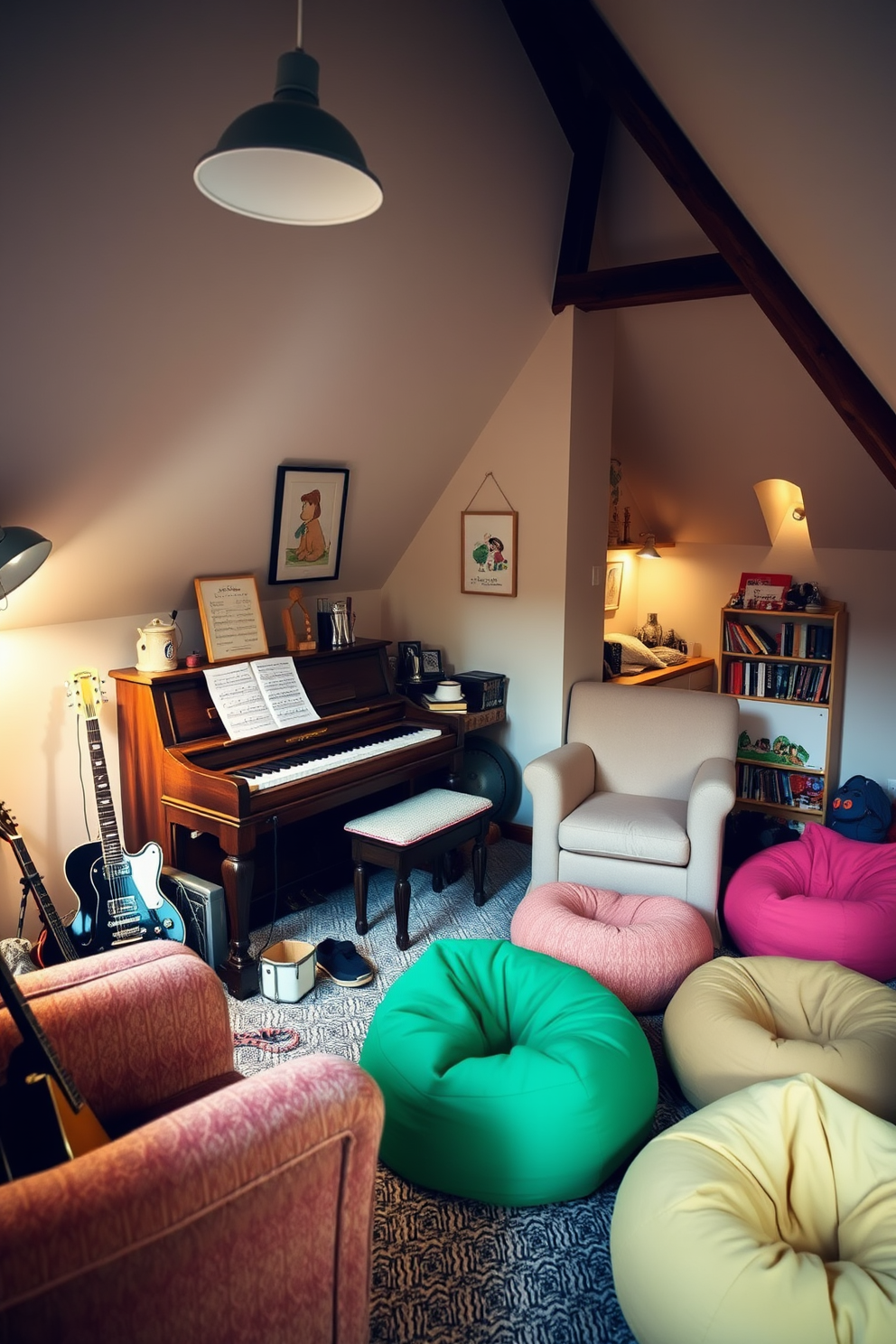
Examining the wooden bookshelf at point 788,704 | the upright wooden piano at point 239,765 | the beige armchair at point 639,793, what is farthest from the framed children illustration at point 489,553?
the wooden bookshelf at point 788,704

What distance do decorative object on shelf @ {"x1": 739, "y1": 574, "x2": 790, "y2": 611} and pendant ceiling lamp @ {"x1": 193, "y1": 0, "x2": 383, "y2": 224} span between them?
3.87 metres

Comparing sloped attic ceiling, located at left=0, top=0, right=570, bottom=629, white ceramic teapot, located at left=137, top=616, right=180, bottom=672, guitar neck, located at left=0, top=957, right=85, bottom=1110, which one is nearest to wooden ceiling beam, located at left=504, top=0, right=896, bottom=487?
sloped attic ceiling, located at left=0, top=0, right=570, bottom=629

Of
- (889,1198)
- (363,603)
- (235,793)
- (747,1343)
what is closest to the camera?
(747,1343)

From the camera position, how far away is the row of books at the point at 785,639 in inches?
195

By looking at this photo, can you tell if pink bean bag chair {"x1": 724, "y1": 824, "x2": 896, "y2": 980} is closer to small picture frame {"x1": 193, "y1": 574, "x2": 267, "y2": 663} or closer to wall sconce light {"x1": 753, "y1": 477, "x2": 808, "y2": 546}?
small picture frame {"x1": 193, "y1": 574, "x2": 267, "y2": 663}

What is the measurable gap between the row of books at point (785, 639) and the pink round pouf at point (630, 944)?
247 centimetres

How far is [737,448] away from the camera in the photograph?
4.86 metres

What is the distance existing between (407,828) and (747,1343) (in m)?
2.07

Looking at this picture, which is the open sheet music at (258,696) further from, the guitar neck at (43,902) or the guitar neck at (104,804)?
the guitar neck at (43,902)

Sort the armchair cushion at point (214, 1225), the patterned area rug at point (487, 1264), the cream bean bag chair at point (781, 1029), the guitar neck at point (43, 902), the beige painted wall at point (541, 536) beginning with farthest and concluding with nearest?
1. the beige painted wall at point (541, 536)
2. the guitar neck at point (43, 902)
3. the cream bean bag chair at point (781, 1029)
4. the patterned area rug at point (487, 1264)
5. the armchair cushion at point (214, 1225)

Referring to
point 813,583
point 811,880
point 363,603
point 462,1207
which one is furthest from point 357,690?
point 813,583

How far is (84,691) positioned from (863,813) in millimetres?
3698

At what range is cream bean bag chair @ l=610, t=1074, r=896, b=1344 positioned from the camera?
4.91 ft

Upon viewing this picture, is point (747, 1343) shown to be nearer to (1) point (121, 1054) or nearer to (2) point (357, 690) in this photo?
(1) point (121, 1054)
